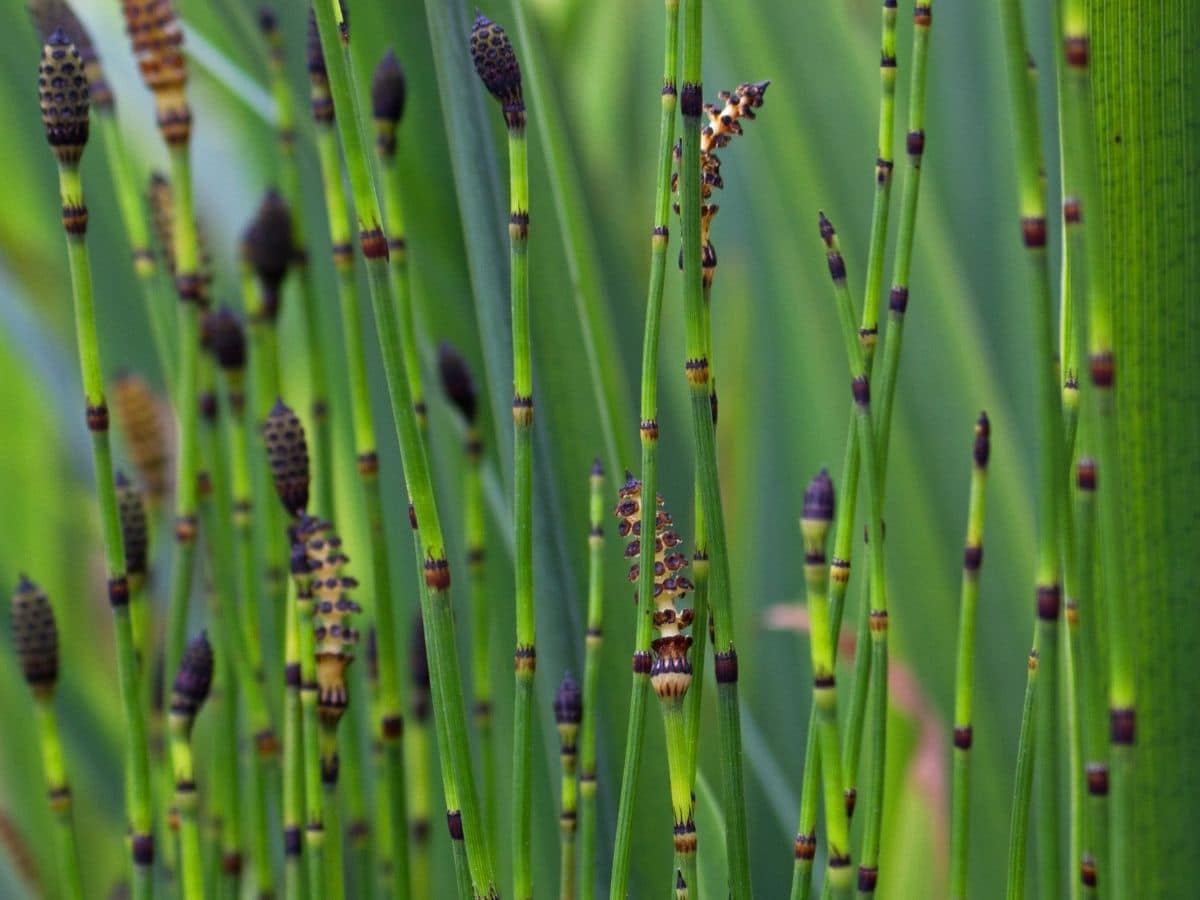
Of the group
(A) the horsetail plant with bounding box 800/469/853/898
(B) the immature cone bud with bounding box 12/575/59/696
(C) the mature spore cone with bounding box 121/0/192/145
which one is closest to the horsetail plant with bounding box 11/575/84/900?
(B) the immature cone bud with bounding box 12/575/59/696

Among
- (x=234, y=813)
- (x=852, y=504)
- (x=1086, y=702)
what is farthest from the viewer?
(x=234, y=813)

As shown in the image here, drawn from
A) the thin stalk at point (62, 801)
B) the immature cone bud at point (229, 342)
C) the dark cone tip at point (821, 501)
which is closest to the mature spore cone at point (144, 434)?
the immature cone bud at point (229, 342)

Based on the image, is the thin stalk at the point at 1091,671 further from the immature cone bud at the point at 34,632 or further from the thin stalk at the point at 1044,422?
the immature cone bud at the point at 34,632

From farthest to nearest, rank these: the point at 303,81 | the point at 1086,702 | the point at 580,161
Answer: the point at 580,161, the point at 303,81, the point at 1086,702

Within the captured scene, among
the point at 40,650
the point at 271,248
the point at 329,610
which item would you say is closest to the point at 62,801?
the point at 40,650

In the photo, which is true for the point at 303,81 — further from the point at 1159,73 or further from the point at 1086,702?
the point at 1086,702

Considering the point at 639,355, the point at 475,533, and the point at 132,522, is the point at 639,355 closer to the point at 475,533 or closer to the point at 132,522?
the point at 475,533

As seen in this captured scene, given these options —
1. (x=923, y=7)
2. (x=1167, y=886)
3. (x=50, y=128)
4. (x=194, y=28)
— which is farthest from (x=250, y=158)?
(x=1167, y=886)
